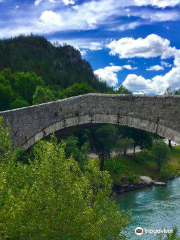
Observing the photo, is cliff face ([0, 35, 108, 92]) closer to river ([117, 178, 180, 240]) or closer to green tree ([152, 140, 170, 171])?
green tree ([152, 140, 170, 171])

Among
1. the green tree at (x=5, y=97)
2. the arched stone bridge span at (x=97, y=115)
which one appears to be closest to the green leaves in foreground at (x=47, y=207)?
the arched stone bridge span at (x=97, y=115)

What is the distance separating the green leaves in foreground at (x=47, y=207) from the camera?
211 inches

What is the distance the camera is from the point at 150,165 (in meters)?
25.6

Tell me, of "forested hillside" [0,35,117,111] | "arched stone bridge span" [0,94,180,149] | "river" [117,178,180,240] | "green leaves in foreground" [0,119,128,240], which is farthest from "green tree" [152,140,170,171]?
"green leaves in foreground" [0,119,128,240]

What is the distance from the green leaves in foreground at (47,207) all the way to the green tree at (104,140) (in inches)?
678

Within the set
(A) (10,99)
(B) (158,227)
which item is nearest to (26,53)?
(A) (10,99)

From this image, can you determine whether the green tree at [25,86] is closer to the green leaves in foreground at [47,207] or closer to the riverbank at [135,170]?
the riverbank at [135,170]

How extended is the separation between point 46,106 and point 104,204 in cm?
430

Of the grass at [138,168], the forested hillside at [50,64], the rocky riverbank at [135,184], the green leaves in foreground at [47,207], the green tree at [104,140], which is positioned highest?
the forested hillside at [50,64]

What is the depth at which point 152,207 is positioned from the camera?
671 inches

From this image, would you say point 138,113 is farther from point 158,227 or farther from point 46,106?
point 158,227

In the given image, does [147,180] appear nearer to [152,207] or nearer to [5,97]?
[152,207]

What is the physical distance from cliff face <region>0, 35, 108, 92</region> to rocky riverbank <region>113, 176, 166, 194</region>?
114ft

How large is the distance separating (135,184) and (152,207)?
482 cm
